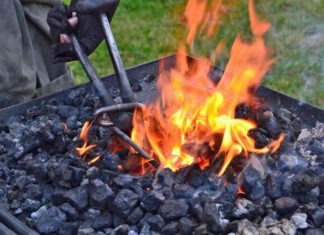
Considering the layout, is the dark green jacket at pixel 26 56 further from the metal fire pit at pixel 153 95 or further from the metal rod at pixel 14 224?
the metal rod at pixel 14 224

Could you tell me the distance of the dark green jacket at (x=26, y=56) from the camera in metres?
2.69

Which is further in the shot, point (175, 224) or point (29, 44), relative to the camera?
point (29, 44)

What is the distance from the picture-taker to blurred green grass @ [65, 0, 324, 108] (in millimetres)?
3811

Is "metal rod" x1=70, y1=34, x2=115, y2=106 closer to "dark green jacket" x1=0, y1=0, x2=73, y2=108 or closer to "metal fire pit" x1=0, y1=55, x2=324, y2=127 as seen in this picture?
"metal fire pit" x1=0, y1=55, x2=324, y2=127

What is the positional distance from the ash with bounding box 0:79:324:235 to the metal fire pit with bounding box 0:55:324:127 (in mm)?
150

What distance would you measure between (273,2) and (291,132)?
243cm

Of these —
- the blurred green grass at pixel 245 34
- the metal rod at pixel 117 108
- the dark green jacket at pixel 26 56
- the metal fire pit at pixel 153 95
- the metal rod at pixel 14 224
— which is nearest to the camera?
the metal rod at pixel 14 224

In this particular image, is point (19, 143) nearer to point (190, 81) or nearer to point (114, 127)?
point (114, 127)

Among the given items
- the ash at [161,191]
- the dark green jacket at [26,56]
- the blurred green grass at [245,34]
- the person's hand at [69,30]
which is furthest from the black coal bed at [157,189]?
the blurred green grass at [245,34]

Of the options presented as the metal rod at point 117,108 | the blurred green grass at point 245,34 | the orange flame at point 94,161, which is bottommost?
the blurred green grass at point 245,34

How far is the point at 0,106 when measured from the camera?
9.01ft

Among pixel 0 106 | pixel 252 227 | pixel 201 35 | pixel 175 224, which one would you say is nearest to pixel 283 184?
pixel 252 227

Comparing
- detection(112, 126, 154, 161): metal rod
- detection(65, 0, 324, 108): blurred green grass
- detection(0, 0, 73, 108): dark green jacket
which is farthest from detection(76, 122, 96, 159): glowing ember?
detection(65, 0, 324, 108): blurred green grass

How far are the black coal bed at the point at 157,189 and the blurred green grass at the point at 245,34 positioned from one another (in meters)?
1.43
